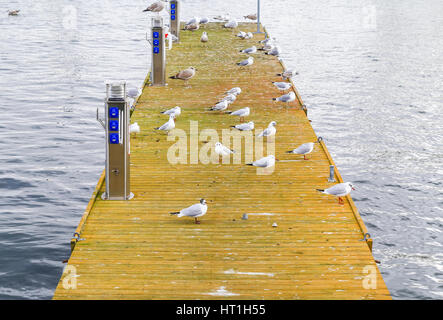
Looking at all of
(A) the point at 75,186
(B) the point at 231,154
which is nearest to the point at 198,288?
(B) the point at 231,154

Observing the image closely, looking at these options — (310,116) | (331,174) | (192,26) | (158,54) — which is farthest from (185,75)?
(192,26)

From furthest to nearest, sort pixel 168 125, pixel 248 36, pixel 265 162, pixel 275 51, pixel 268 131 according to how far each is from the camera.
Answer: pixel 248 36 → pixel 275 51 → pixel 168 125 → pixel 268 131 → pixel 265 162

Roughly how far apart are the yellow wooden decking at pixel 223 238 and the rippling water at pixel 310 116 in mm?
2898

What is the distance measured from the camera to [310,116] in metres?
30.2

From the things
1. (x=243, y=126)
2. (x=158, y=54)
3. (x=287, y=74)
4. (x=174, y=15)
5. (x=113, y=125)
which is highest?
(x=113, y=125)

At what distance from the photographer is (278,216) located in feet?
42.7

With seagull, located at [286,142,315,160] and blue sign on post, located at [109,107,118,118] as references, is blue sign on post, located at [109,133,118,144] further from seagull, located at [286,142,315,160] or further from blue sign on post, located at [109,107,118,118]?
seagull, located at [286,142,315,160]

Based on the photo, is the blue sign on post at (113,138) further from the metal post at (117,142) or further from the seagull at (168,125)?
the seagull at (168,125)

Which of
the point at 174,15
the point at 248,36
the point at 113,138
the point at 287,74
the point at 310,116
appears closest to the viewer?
the point at 113,138

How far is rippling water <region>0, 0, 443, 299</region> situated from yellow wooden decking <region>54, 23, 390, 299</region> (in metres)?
2.90

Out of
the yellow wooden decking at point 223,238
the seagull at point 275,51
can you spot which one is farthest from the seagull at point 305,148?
the seagull at point 275,51

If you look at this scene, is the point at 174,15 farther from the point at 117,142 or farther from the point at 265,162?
the point at 117,142

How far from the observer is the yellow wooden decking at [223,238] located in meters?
10.4

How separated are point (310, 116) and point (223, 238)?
1892cm
